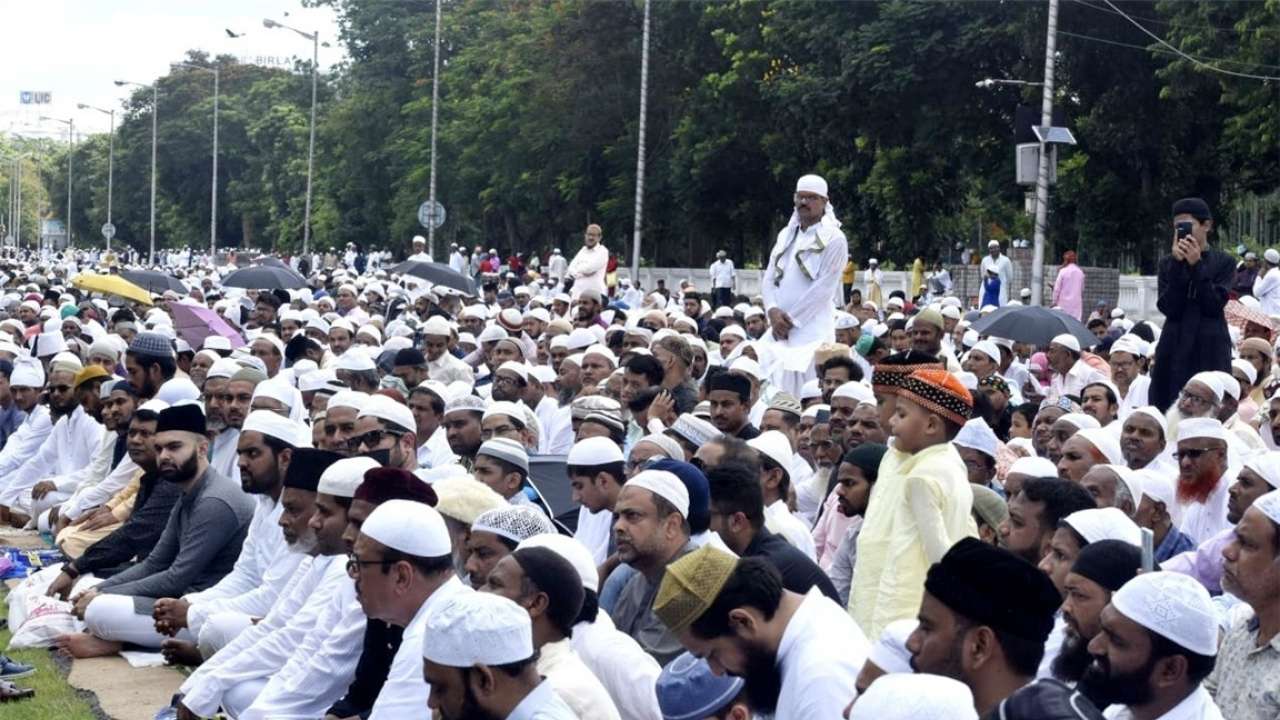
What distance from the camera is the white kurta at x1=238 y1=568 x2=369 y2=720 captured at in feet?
23.4

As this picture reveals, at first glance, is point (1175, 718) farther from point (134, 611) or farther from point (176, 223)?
point (176, 223)

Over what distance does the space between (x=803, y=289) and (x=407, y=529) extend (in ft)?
24.0

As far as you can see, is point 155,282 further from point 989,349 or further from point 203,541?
point 203,541

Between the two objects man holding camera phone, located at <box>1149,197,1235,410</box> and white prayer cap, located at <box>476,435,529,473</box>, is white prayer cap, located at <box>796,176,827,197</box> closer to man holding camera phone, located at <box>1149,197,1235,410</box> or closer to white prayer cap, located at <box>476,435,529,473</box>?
man holding camera phone, located at <box>1149,197,1235,410</box>

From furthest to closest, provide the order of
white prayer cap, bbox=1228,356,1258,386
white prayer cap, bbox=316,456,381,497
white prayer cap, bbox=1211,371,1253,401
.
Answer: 1. white prayer cap, bbox=1228,356,1258,386
2. white prayer cap, bbox=1211,371,1253,401
3. white prayer cap, bbox=316,456,381,497

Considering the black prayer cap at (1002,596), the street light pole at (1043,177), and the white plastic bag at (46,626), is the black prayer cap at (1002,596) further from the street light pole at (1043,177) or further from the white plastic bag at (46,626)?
the street light pole at (1043,177)

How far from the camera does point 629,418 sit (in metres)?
11.1

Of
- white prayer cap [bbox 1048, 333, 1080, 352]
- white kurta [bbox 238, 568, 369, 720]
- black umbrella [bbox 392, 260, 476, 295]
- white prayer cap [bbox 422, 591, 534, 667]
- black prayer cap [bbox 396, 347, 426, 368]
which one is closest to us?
white prayer cap [bbox 422, 591, 534, 667]

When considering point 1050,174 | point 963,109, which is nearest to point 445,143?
point 963,109

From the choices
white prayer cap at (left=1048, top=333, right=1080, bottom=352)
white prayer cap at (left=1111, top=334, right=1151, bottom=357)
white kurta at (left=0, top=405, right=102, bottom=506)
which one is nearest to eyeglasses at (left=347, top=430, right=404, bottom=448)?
white kurta at (left=0, top=405, right=102, bottom=506)

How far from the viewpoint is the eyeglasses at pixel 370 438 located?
9.20 meters

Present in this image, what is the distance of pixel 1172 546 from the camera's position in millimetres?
7594

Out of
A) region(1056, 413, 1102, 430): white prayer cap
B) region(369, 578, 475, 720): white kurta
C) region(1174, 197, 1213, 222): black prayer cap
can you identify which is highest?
region(1174, 197, 1213, 222): black prayer cap

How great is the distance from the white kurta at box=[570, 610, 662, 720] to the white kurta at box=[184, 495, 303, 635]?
3125 mm
